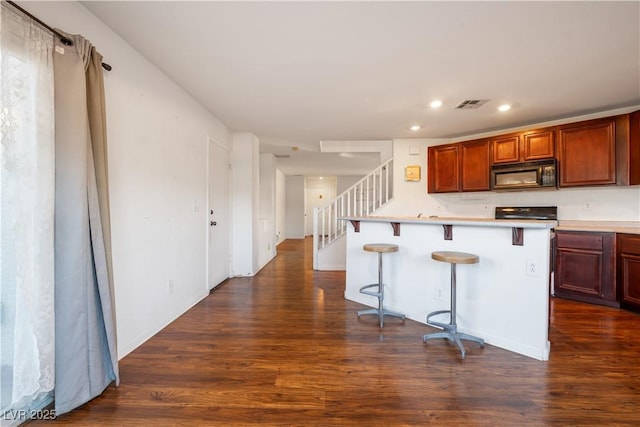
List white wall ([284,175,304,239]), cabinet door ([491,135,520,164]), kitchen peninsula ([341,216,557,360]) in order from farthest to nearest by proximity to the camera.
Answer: white wall ([284,175,304,239]), cabinet door ([491,135,520,164]), kitchen peninsula ([341,216,557,360])

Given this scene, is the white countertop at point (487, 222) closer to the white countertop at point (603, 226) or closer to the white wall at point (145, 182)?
the white countertop at point (603, 226)

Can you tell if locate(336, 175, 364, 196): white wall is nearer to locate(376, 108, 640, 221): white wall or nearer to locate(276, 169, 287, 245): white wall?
locate(276, 169, 287, 245): white wall

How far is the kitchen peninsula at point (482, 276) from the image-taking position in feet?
7.07

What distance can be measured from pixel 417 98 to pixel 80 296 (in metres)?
3.42

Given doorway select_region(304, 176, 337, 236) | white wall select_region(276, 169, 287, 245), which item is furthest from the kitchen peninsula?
doorway select_region(304, 176, 337, 236)

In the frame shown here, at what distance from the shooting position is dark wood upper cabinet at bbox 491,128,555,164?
3658 mm

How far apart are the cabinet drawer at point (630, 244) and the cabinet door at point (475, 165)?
1575mm

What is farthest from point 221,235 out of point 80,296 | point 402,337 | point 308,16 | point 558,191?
point 558,191

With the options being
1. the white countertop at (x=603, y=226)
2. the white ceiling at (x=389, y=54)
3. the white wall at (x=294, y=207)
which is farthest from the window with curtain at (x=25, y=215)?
the white wall at (x=294, y=207)

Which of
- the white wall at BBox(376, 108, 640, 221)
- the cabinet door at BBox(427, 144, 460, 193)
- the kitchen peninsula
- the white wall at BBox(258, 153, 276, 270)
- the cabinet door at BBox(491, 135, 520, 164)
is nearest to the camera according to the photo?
the kitchen peninsula

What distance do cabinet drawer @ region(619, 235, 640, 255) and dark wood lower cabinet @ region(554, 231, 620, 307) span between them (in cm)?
7

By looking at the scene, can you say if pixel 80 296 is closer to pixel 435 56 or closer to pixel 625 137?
pixel 435 56

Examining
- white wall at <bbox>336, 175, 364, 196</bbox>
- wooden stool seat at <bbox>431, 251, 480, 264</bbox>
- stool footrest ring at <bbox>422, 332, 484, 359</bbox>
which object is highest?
white wall at <bbox>336, 175, 364, 196</bbox>

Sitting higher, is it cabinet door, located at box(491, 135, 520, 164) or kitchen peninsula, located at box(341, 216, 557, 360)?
cabinet door, located at box(491, 135, 520, 164)
